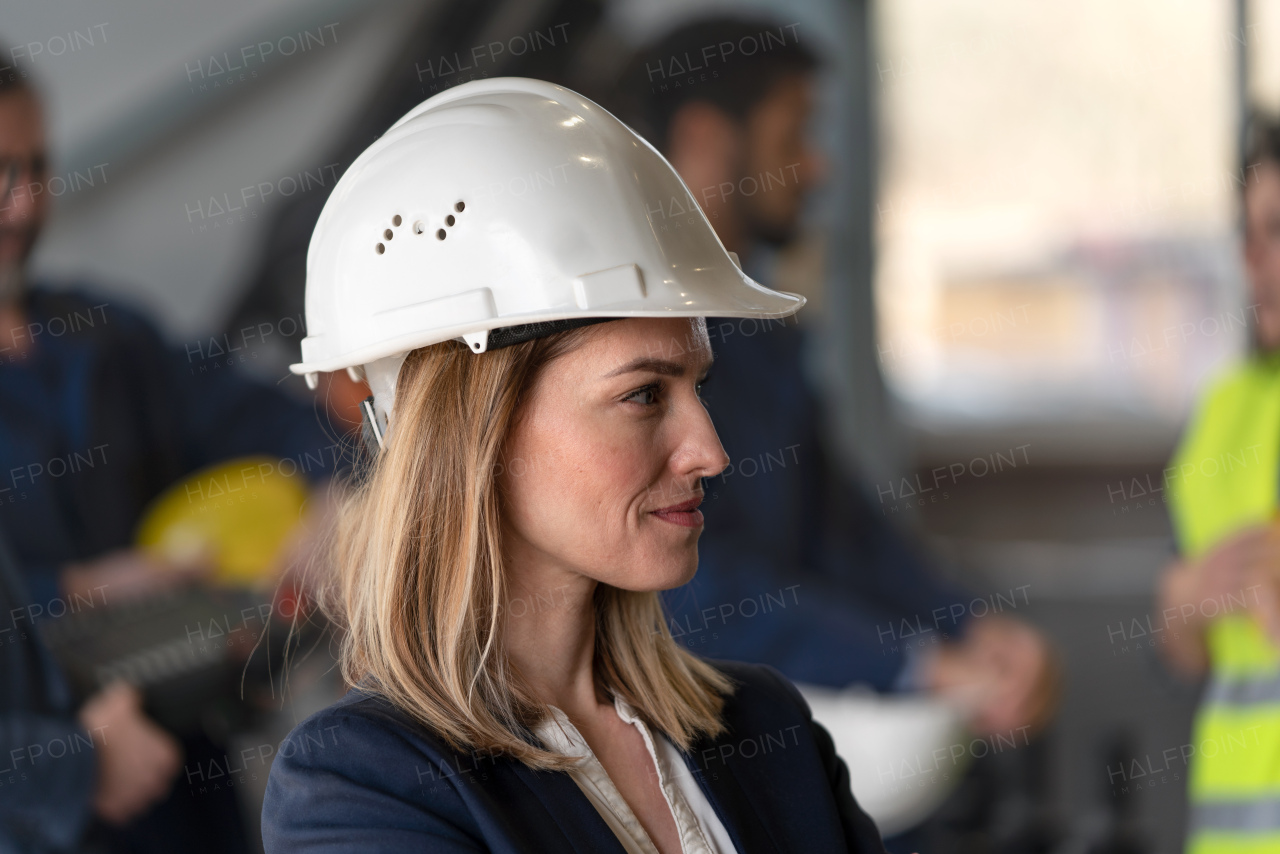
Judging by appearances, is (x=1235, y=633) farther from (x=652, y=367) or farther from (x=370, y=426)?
(x=370, y=426)

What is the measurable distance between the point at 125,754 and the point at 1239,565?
319 cm

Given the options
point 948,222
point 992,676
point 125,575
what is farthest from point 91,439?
point 948,222

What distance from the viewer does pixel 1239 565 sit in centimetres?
316

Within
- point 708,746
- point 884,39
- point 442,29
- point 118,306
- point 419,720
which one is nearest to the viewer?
point 419,720

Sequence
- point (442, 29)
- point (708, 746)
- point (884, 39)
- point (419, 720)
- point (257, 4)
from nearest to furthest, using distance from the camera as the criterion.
Result: 1. point (419, 720)
2. point (708, 746)
3. point (257, 4)
4. point (442, 29)
5. point (884, 39)

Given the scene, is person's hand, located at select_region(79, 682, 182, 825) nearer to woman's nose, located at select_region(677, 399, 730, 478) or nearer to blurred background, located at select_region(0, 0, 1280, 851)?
blurred background, located at select_region(0, 0, 1280, 851)

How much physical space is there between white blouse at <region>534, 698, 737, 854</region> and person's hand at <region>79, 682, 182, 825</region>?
209 centimetres

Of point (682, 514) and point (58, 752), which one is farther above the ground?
point (682, 514)

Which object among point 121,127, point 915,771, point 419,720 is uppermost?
point 121,127

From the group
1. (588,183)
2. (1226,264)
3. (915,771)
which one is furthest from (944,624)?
(588,183)

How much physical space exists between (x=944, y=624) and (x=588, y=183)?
3.32 m

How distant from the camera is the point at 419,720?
1133mm

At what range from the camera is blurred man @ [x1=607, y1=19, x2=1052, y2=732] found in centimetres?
385

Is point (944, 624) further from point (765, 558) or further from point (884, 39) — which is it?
point (884, 39)
